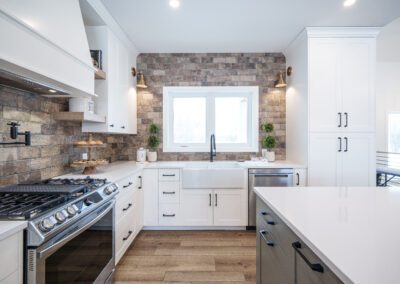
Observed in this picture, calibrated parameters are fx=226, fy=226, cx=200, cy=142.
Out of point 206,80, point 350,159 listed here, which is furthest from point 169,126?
point 350,159

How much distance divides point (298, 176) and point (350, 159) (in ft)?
2.27

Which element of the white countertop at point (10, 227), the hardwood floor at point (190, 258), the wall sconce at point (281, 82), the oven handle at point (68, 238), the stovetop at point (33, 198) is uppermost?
the wall sconce at point (281, 82)

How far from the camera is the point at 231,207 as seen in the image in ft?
9.97

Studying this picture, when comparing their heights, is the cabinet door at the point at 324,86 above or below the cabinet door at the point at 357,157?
above

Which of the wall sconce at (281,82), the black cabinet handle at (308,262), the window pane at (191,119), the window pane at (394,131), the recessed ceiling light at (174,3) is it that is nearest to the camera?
the black cabinet handle at (308,262)

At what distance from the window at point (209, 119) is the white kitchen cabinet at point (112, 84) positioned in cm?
81

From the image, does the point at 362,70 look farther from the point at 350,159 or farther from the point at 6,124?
the point at 6,124

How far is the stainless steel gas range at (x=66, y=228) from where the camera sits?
3.37 ft

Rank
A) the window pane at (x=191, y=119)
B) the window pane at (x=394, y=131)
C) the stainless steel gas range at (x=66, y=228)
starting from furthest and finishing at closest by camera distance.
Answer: the window pane at (x=394, y=131) → the window pane at (x=191, y=119) → the stainless steel gas range at (x=66, y=228)

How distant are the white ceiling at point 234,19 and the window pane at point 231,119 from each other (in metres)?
→ 0.88

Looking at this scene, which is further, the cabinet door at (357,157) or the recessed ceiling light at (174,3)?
the cabinet door at (357,157)

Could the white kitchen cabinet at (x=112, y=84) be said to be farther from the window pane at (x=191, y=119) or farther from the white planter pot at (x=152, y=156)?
the window pane at (x=191, y=119)

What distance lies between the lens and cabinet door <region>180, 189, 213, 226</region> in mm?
3035

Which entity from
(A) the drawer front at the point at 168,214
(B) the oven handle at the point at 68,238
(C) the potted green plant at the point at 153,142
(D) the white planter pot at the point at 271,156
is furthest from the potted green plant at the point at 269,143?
(B) the oven handle at the point at 68,238
